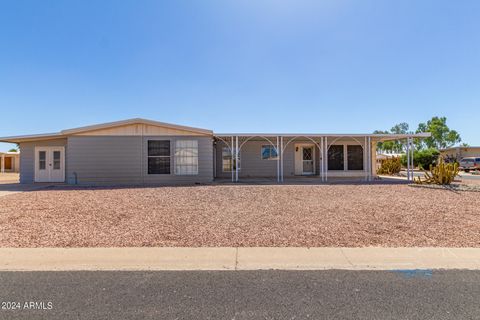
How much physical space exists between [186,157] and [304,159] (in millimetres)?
8486

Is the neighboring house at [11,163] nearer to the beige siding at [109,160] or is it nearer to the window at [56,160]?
the window at [56,160]

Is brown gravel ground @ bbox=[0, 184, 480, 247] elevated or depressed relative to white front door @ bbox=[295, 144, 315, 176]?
depressed

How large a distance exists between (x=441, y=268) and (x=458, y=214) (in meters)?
4.31

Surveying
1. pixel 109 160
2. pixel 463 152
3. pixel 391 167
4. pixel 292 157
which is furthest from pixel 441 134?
pixel 109 160

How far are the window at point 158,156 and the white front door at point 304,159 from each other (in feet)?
28.5

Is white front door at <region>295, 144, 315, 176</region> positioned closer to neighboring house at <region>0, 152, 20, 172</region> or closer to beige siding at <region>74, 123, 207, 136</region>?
beige siding at <region>74, 123, 207, 136</region>

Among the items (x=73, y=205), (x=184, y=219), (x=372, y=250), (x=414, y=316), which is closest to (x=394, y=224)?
(x=372, y=250)

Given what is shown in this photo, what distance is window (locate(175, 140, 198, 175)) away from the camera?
15.6 meters

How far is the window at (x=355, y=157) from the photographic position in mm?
19859

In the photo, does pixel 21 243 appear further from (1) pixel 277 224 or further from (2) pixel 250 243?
Answer: (1) pixel 277 224

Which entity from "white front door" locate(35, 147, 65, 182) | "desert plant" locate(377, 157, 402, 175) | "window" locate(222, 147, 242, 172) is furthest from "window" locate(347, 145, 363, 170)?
"white front door" locate(35, 147, 65, 182)

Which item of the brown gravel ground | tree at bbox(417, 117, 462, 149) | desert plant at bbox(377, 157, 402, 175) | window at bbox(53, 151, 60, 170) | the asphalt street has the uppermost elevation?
tree at bbox(417, 117, 462, 149)

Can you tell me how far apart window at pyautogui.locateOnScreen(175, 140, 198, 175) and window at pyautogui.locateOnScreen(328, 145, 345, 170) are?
9.31 meters

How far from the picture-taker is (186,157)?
51.4ft
